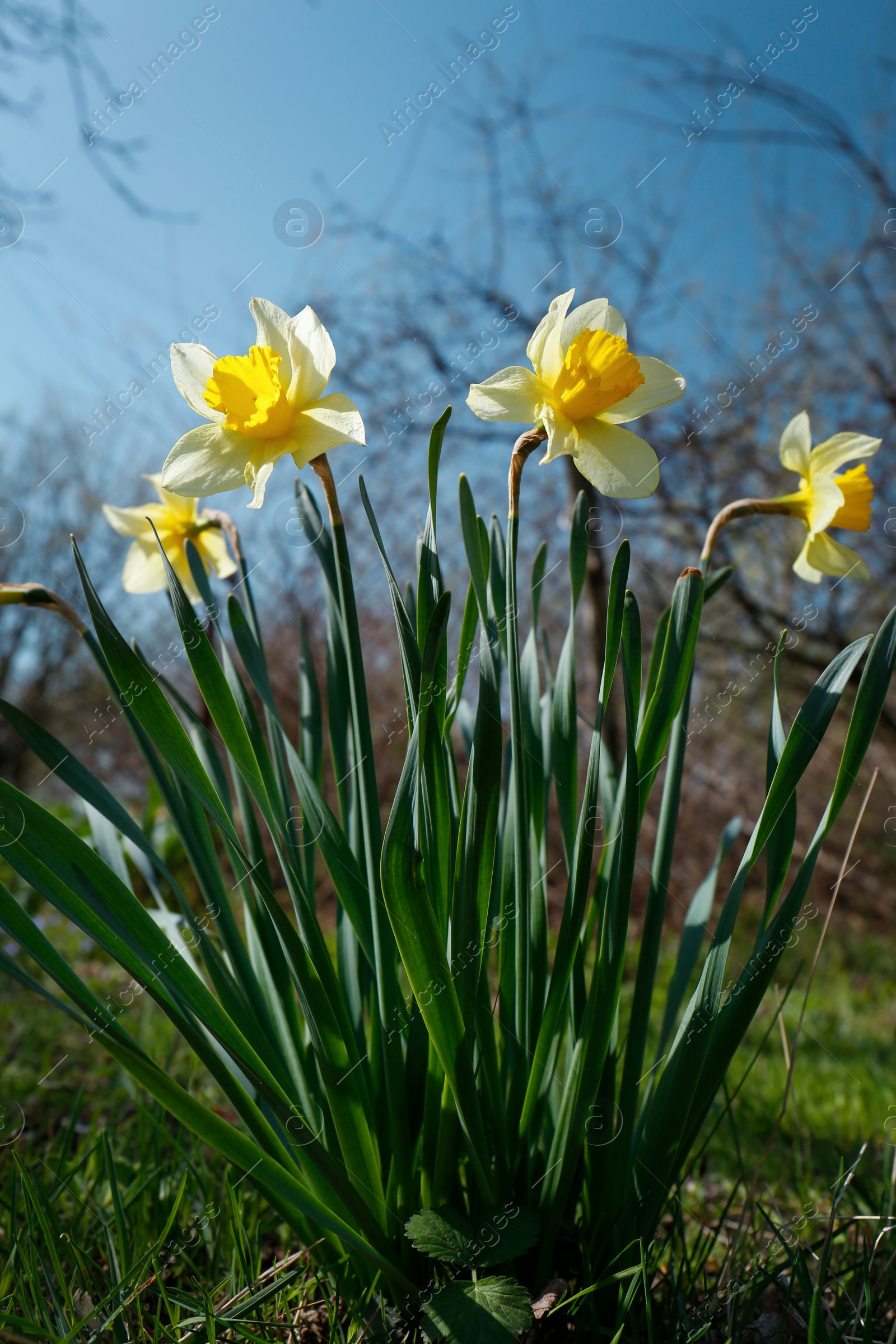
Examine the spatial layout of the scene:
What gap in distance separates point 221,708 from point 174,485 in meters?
0.23

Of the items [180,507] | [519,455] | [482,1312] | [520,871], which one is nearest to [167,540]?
[180,507]

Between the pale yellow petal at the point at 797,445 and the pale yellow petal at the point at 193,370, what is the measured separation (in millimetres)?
725

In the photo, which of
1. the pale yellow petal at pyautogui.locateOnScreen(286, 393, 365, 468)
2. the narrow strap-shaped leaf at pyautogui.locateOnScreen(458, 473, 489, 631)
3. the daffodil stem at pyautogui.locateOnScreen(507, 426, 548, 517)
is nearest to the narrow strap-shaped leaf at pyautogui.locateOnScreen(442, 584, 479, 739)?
the narrow strap-shaped leaf at pyautogui.locateOnScreen(458, 473, 489, 631)

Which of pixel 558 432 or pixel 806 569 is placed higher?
pixel 558 432

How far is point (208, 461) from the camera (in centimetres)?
82

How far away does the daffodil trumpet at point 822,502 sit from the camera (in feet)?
3.28

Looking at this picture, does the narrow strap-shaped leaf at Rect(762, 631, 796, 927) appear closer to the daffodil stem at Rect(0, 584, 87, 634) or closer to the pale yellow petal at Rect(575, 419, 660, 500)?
the pale yellow petal at Rect(575, 419, 660, 500)

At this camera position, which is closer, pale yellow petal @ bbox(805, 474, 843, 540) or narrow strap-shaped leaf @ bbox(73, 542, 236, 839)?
narrow strap-shaped leaf @ bbox(73, 542, 236, 839)

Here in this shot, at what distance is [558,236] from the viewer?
137 inches

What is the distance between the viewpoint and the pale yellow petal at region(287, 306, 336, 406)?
820 mm

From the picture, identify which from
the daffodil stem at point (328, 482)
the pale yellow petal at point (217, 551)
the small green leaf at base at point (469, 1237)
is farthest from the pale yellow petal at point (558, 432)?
the small green leaf at base at point (469, 1237)

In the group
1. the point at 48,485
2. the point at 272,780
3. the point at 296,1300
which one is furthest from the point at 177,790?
the point at 48,485

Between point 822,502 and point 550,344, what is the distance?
0.43 metres

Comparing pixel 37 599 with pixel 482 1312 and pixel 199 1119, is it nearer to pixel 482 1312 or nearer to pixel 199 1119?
pixel 199 1119
